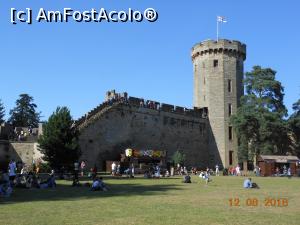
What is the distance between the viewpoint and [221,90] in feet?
193

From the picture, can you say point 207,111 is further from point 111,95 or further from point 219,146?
point 111,95

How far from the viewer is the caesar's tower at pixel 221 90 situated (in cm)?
5894

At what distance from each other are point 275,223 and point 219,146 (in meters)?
48.3

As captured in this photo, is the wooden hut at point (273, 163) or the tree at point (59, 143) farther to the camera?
the wooden hut at point (273, 163)

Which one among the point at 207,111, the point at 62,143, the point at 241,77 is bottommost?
the point at 62,143

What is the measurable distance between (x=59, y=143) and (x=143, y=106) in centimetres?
1822

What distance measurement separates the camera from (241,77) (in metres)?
61.2

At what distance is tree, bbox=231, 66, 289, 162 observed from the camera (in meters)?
52.2

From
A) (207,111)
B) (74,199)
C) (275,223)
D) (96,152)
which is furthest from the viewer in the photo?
(207,111)

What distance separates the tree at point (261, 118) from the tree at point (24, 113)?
42885 mm

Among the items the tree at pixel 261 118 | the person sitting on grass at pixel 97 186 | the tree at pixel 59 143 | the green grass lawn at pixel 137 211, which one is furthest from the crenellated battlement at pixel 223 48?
the green grass lawn at pixel 137 211

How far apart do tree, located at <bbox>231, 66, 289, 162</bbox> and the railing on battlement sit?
5641 mm

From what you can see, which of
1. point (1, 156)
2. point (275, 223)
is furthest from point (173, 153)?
point (275, 223)
